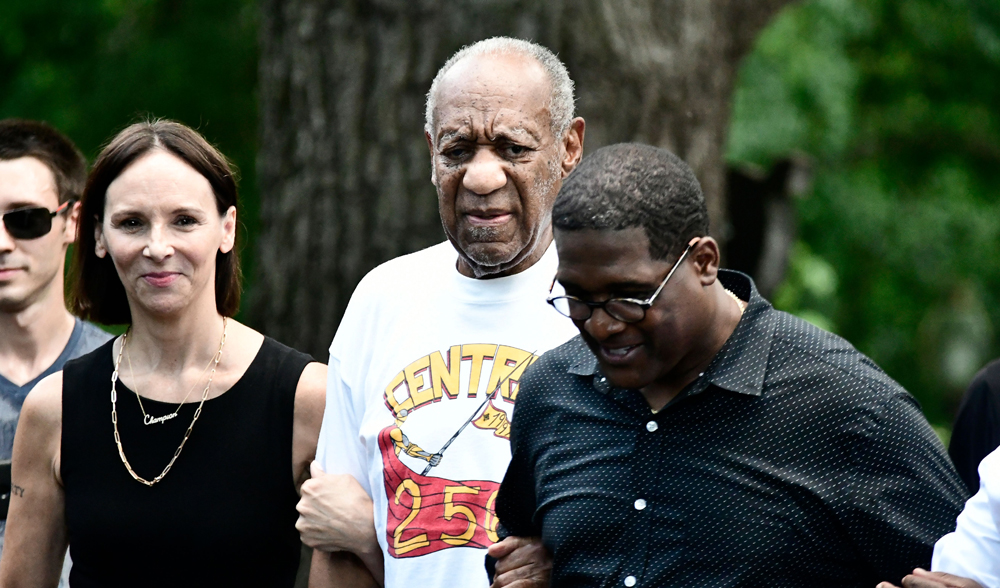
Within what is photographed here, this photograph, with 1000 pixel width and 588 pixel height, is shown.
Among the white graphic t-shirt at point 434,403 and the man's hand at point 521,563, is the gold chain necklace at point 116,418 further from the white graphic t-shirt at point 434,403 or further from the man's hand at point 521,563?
the man's hand at point 521,563

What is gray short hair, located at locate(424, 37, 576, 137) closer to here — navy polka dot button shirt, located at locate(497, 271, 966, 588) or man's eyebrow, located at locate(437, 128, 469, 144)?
man's eyebrow, located at locate(437, 128, 469, 144)

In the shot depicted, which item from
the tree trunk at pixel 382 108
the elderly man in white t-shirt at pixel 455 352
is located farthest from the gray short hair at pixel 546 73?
the tree trunk at pixel 382 108

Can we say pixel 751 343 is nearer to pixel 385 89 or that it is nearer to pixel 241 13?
pixel 385 89

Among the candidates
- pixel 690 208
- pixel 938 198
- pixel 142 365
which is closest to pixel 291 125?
pixel 142 365

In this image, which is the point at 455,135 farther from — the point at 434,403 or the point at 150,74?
the point at 150,74

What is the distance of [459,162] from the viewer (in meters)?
3.04

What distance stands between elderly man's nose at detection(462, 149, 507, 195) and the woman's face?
30.1 inches

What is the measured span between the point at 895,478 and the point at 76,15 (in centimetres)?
754

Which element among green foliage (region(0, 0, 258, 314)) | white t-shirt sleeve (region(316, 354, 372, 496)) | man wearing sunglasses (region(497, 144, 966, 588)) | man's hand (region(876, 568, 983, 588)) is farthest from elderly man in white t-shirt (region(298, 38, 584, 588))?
green foliage (region(0, 0, 258, 314))

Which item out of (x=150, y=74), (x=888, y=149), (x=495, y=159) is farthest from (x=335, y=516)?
(x=888, y=149)

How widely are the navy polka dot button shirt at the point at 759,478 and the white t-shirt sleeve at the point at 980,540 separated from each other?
0.28ft

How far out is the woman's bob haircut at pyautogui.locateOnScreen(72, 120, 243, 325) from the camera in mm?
3279

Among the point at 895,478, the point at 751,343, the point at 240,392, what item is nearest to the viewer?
the point at 895,478

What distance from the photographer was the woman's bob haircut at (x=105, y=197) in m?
3.28
